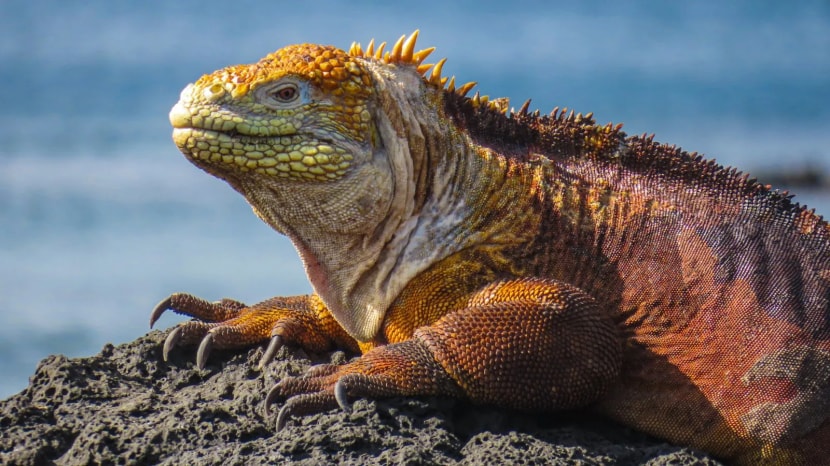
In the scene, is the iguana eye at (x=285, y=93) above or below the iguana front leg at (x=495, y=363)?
above

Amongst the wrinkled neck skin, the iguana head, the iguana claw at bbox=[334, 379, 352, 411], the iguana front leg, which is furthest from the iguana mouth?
the iguana claw at bbox=[334, 379, 352, 411]

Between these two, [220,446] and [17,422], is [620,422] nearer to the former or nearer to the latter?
[220,446]

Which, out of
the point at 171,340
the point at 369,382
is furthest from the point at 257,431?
the point at 171,340

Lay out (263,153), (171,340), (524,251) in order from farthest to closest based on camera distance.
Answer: (171,340)
(524,251)
(263,153)

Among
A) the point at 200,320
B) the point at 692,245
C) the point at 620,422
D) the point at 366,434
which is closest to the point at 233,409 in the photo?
the point at 366,434

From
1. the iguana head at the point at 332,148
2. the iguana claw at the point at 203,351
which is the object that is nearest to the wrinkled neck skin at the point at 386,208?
the iguana head at the point at 332,148

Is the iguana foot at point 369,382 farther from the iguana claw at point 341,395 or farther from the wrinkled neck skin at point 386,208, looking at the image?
the wrinkled neck skin at point 386,208

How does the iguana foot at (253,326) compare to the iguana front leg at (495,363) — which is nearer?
the iguana front leg at (495,363)

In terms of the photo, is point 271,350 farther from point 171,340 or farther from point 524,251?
point 524,251
